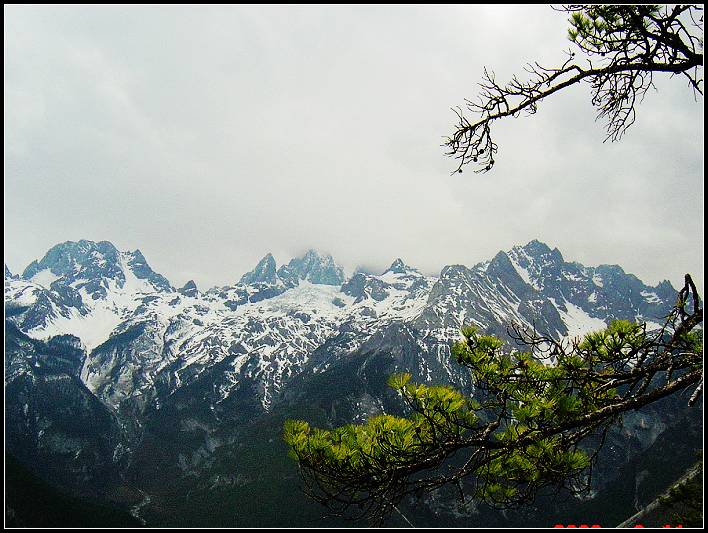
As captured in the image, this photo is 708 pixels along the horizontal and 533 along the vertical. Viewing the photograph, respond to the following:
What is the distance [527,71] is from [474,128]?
94 centimetres

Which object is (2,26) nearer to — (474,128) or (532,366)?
(474,128)

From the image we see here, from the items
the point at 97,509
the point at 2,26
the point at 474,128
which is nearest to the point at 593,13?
the point at 474,128

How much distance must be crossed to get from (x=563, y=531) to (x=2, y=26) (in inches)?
477

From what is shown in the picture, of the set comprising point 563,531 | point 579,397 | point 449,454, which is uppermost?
point 579,397

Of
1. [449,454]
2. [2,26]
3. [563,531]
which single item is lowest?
[563,531]

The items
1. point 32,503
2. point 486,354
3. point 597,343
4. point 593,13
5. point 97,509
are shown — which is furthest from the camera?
point 97,509

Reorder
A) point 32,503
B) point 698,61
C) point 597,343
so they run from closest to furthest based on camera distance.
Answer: point 698,61 < point 597,343 < point 32,503

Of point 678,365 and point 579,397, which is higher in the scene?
point 678,365

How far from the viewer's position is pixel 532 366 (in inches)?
258

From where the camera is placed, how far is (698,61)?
544 centimetres

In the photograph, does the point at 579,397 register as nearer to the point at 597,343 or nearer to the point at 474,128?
the point at 597,343

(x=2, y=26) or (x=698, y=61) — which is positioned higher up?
(x=2, y=26)

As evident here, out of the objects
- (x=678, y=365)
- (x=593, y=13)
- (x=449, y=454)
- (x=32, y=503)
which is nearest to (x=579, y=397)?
(x=678, y=365)

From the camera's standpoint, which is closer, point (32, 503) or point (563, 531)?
point (563, 531)
